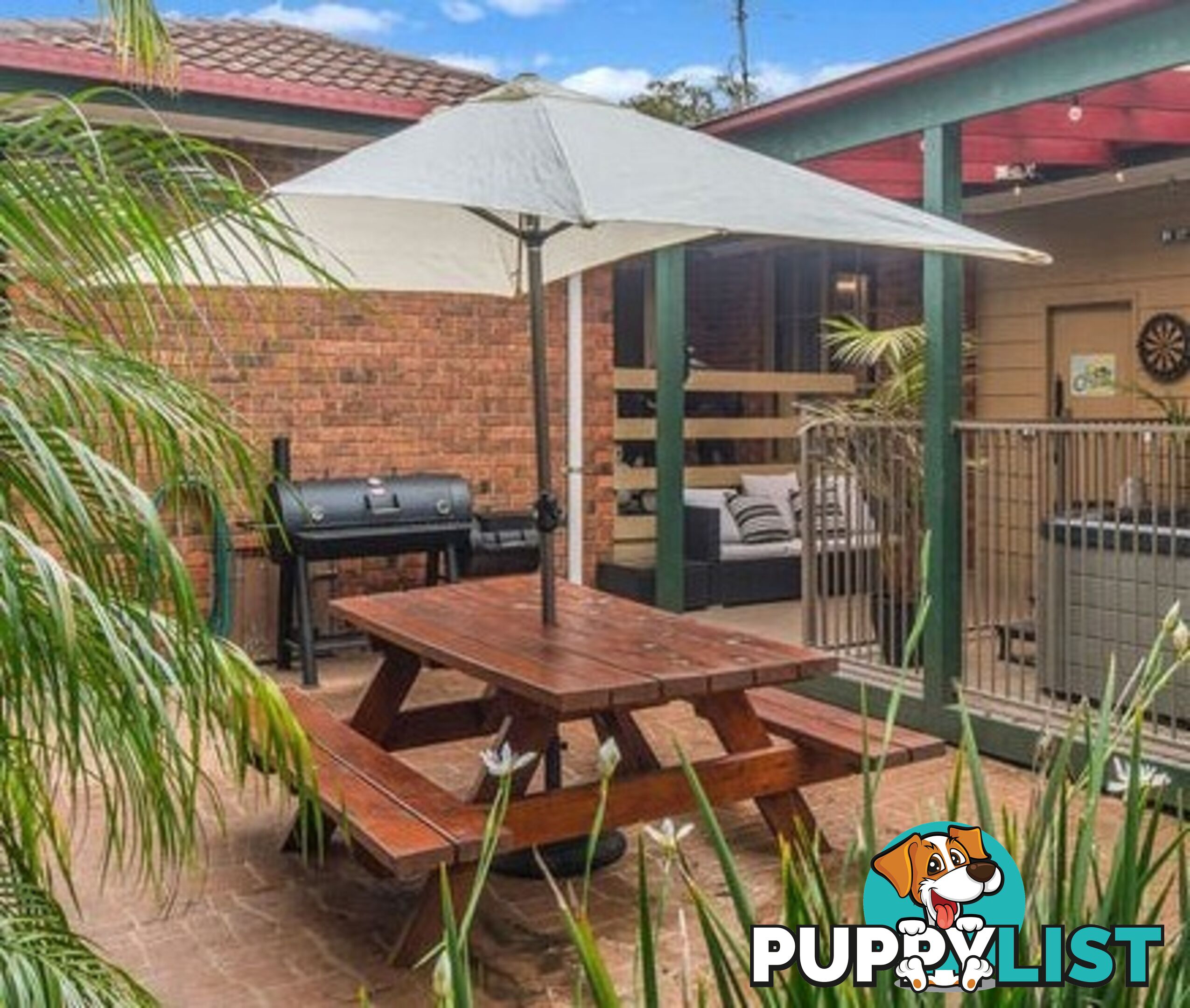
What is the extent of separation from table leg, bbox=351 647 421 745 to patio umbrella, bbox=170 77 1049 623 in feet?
2.24

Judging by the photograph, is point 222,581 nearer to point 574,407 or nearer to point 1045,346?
point 574,407

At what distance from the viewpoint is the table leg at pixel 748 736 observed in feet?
13.6

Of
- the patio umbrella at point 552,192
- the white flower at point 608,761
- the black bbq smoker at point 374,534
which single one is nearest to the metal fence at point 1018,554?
the patio umbrella at point 552,192

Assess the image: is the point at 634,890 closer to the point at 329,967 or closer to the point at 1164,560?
the point at 329,967

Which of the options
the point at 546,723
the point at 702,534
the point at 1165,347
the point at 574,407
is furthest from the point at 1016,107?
the point at 1165,347

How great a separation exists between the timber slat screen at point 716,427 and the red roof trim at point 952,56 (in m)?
Result: 2.16

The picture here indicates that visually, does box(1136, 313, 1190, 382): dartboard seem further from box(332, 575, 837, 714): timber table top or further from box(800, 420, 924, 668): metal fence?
box(332, 575, 837, 714): timber table top

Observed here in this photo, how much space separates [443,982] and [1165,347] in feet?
29.1

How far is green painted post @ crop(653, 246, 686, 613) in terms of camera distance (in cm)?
768

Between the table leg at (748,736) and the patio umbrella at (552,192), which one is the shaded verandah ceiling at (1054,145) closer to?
the patio umbrella at (552,192)

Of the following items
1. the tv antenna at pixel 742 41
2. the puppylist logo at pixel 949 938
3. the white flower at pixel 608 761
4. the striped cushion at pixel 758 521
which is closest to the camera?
the puppylist logo at pixel 949 938

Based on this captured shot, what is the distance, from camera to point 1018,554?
685 cm

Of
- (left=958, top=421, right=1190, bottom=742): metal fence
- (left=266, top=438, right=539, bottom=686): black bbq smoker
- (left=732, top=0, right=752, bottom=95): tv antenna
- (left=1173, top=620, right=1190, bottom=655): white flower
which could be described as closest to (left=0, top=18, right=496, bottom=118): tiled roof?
(left=266, top=438, right=539, bottom=686): black bbq smoker

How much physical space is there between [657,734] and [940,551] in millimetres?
1554
